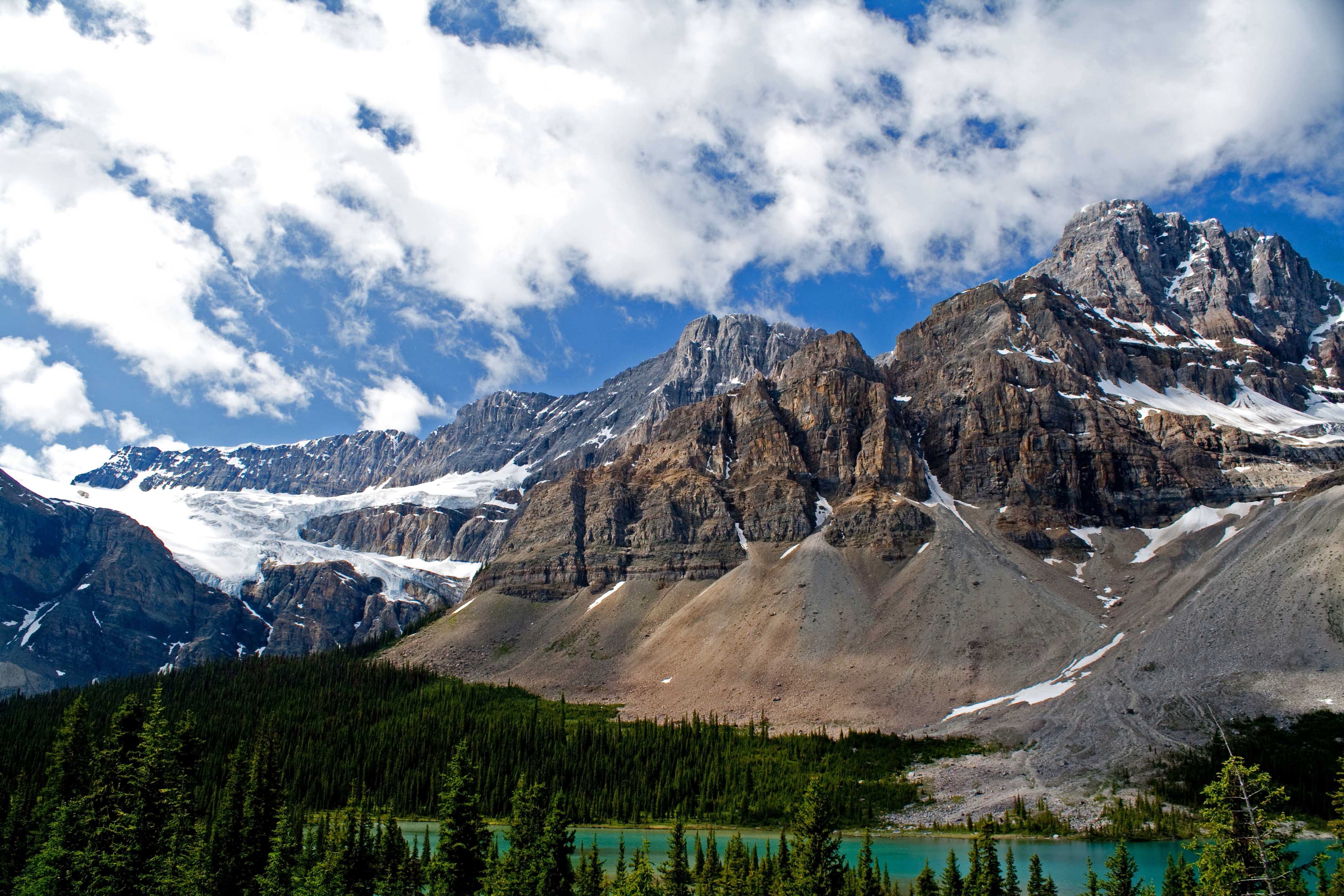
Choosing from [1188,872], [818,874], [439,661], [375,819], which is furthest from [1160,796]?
[439,661]

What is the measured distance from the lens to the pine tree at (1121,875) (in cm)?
5056

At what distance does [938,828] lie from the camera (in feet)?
297

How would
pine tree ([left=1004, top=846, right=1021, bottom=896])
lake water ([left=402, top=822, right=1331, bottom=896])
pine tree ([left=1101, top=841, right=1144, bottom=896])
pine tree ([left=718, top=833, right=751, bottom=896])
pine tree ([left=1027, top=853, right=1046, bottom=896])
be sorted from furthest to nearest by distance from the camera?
lake water ([left=402, top=822, right=1331, bottom=896]), pine tree ([left=1027, top=853, right=1046, bottom=896]), pine tree ([left=1004, top=846, right=1021, bottom=896]), pine tree ([left=718, top=833, right=751, bottom=896]), pine tree ([left=1101, top=841, right=1144, bottom=896])

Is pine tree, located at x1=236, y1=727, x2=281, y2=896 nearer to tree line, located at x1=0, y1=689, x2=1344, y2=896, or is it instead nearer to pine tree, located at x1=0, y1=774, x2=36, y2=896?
tree line, located at x1=0, y1=689, x2=1344, y2=896

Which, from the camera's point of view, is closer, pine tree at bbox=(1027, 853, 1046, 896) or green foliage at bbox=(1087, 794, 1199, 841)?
pine tree at bbox=(1027, 853, 1046, 896)

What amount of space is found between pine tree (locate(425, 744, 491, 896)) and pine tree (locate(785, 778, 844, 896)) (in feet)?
51.1

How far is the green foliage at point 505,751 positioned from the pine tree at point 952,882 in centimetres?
4159

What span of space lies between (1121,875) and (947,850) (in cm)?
3363

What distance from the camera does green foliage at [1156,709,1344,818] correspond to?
8550 cm

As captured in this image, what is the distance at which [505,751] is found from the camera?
387 feet

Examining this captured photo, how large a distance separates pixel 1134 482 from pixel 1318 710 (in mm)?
107221

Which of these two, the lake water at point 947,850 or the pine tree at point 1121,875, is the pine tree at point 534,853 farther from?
the pine tree at point 1121,875

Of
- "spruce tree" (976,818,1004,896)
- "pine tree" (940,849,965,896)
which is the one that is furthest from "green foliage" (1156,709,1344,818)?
"pine tree" (940,849,965,896)

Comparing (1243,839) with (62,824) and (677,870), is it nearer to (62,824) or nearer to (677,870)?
(677,870)
